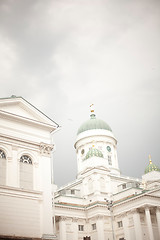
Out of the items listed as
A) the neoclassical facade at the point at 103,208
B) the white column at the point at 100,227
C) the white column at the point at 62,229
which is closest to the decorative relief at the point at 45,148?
the neoclassical facade at the point at 103,208

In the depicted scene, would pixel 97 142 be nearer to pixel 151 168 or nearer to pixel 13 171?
pixel 151 168

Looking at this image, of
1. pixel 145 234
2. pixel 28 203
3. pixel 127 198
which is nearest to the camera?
pixel 28 203

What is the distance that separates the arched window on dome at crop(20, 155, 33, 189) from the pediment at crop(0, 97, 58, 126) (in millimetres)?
4355

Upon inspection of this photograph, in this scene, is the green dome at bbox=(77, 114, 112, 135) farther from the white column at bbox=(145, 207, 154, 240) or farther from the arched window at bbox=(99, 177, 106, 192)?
the white column at bbox=(145, 207, 154, 240)

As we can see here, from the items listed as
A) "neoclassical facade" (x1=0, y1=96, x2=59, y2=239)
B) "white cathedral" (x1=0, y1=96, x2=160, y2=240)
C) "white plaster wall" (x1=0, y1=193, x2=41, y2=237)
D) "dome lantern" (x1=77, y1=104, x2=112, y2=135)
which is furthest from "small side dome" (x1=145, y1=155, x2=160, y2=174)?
"white plaster wall" (x1=0, y1=193, x2=41, y2=237)

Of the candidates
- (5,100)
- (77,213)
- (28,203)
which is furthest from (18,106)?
(77,213)

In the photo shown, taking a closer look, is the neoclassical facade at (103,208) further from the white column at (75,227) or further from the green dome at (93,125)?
the green dome at (93,125)

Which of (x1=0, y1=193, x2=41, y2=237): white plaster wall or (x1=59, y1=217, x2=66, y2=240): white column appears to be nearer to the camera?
(x1=0, y1=193, x2=41, y2=237): white plaster wall

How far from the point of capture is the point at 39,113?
3241 cm

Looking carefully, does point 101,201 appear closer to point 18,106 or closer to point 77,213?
point 77,213

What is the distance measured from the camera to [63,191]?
5178 centimetres

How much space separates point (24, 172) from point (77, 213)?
2274cm

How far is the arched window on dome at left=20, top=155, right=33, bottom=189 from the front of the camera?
93.6 ft

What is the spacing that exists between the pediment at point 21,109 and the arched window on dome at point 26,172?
4.36m
